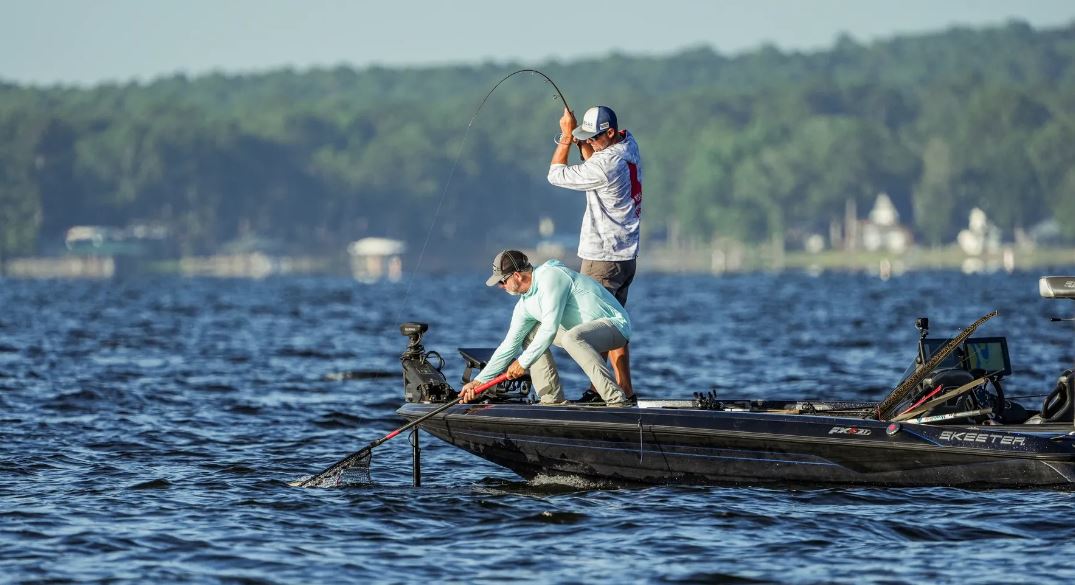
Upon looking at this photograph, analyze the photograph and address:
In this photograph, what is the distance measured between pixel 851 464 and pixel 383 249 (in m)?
155

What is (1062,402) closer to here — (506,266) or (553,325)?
(553,325)

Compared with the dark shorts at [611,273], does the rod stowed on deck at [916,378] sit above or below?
below

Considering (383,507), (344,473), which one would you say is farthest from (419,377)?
(383,507)

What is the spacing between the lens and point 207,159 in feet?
535

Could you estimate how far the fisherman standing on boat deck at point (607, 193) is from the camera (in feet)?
42.6

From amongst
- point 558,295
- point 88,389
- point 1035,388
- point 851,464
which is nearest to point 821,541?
point 851,464

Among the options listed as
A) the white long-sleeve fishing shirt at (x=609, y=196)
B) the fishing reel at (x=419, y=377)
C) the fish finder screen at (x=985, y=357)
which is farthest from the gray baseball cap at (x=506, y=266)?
the fish finder screen at (x=985, y=357)

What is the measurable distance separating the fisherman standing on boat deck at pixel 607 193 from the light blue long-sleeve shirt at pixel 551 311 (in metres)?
0.45

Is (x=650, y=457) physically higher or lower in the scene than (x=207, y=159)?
lower

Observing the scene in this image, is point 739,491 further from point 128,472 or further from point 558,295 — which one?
point 128,472

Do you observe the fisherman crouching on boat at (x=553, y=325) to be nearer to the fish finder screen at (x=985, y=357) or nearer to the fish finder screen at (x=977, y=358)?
the fish finder screen at (x=977, y=358)

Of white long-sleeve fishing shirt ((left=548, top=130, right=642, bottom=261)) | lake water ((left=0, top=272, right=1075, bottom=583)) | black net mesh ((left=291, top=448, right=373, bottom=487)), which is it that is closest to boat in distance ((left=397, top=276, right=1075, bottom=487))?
lake water ((left=0, top=272, right=1075, bottom=583))

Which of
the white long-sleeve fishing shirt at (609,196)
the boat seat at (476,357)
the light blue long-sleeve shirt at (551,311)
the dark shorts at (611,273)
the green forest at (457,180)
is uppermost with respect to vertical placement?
the green forest at (457,180)

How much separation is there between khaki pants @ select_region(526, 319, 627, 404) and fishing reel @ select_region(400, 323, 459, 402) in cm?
80
